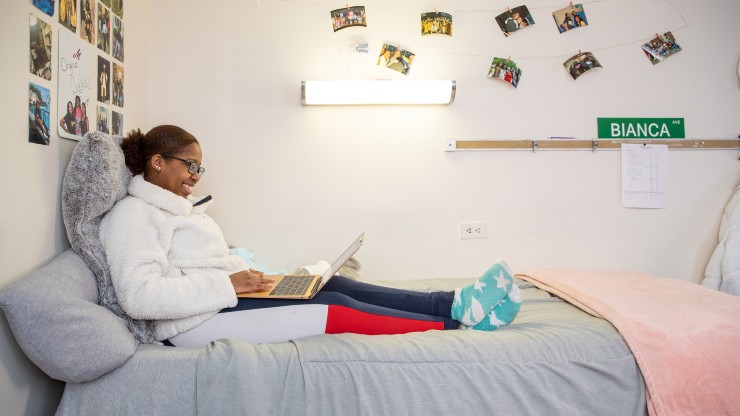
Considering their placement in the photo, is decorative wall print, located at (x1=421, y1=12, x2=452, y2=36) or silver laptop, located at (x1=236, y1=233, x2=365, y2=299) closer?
silver laptop, located at (x1=236, y1=233, x2=365, y2=299)

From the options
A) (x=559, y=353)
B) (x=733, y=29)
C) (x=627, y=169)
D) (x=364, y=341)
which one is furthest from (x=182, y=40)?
(x=733, y=29)

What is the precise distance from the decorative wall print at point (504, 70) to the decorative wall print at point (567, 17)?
323 millimetres

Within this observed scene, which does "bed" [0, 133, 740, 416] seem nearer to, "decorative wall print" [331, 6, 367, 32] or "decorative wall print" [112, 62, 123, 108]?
"decorative wall print" [112, 62, 123, 108]

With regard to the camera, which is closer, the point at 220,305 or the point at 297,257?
the point at 220,305

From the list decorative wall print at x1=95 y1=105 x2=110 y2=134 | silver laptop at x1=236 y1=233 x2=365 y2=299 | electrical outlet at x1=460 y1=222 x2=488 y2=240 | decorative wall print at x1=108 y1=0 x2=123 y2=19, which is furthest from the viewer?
electrical outlet at x1=460 y1=222 x2=488 y2=240

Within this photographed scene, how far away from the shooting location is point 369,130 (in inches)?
86.4

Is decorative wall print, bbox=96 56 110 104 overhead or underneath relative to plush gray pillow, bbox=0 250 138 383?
overhead

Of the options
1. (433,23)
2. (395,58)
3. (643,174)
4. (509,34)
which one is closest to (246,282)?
(395,58)

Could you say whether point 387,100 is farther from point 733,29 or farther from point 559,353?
point 733,29

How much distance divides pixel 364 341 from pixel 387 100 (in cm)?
124

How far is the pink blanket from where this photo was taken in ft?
3.87

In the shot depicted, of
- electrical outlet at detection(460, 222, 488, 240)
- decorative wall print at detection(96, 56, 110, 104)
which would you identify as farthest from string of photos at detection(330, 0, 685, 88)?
decorative wall print at detection(96, 56, 110, 104)

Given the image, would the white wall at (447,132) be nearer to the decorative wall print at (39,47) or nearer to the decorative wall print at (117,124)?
the decorative wall print at (117,124)

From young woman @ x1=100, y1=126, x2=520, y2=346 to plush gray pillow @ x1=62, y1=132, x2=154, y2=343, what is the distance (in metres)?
0.03
